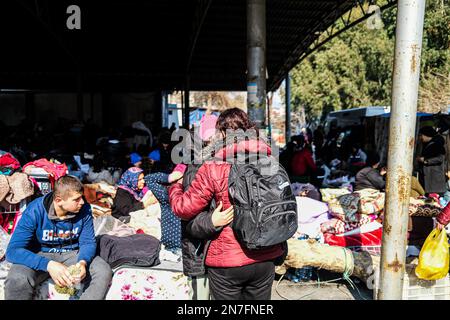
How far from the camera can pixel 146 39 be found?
1571 centimetres

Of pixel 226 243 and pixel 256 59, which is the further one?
pixel 256 59

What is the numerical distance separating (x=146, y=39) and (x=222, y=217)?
13.9 metres

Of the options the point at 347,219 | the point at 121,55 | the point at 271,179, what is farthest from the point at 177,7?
the point at 271,179

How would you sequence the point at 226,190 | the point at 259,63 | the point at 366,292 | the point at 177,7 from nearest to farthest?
the point at 226,190 → the point at 366,292 → the point at 259,63 → the point at 177,7

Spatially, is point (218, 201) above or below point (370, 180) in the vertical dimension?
above

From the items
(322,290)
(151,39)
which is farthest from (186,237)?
(151,39)

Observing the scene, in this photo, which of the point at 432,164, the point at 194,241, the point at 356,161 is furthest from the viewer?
the point at 356,161

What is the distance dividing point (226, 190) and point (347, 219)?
2.94m

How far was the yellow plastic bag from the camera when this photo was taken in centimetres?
411

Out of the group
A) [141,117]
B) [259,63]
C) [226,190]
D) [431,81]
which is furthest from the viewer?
[141,117]

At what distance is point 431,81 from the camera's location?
17.1 m

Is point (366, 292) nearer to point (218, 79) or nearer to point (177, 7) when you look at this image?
point (177, 7)

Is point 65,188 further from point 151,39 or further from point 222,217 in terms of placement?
point 151,39
